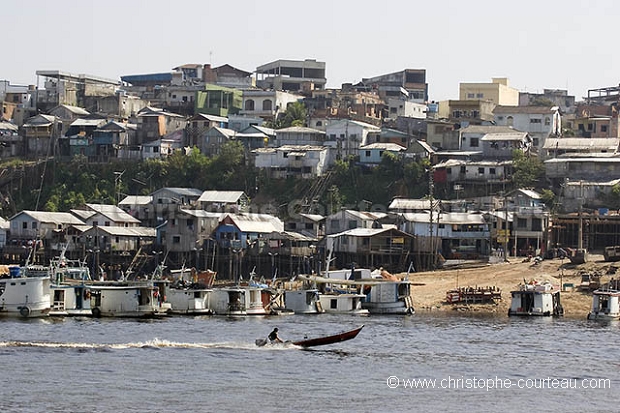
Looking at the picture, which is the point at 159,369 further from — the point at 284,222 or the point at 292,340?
the point at 284,222

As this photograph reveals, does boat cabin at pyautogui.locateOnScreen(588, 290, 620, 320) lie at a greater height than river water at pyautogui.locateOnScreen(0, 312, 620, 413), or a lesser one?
greater

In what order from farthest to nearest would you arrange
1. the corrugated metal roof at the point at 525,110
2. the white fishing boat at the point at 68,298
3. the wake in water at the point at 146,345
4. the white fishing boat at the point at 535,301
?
the corrugated metal roof at the point at 525,110 → the white fishing boat at the point at 535,301 → the white fishing boat at the point at 68,298 → the wake in water at the point at 146,345

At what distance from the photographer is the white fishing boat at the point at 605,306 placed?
7494 cm

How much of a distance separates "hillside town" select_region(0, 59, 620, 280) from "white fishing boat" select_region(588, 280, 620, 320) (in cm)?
1378

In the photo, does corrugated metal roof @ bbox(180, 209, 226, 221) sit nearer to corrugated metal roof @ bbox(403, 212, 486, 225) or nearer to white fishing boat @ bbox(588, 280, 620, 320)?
corrugated metal roof @ bbox(403, 212, 486, 225)

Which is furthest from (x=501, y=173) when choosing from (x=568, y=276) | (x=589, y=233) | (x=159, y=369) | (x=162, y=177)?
(x=159, y=369)

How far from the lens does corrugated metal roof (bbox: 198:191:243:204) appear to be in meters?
104

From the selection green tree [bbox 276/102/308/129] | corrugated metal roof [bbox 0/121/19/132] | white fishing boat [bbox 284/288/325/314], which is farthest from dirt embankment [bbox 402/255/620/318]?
corrugated metal roof [bbox 0/121/19/132]

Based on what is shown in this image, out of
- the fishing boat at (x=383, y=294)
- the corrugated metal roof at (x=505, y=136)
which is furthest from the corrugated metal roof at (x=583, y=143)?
the fishing boat at (x=383, y=294)

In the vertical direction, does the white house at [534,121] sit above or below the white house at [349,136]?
above

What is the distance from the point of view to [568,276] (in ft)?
279

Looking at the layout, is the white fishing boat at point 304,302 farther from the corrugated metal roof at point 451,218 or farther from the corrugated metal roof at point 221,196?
the corrugated metal roof at point 221,196

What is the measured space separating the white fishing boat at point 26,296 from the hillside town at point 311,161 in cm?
778

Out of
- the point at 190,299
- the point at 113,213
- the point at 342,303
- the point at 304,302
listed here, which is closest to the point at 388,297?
the point at 342,303
